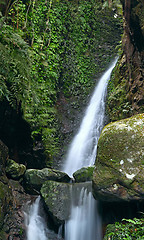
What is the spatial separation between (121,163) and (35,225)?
8.96 ft

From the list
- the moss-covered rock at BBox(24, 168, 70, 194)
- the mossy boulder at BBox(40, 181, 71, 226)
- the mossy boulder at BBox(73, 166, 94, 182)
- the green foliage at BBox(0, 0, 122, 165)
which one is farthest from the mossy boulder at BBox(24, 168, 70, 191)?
the green foliage at BBox(0, 0, 122, 165)

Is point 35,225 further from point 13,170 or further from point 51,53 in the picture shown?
point 51,53

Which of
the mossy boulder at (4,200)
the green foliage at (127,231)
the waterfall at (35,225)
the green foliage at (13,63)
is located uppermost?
the green foliage at (13,63)

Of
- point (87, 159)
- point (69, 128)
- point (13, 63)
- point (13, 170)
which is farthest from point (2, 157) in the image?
point (69, 128)

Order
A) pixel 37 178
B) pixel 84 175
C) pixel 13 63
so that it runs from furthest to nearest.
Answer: pixel 84 175 < pixel 37 178 < pixel 13 63

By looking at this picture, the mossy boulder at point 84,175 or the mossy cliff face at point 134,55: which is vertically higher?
the mossy cliff face at point 134,55

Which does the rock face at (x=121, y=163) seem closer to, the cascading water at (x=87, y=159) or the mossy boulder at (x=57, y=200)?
the cascading water at (x=87, y=159)

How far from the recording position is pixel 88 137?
30.4 ft

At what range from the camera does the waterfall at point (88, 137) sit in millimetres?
8461

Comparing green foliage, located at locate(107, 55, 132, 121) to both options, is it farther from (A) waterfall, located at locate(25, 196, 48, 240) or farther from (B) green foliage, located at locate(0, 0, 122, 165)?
(A) waterfall, located at locate(25, 196, 48, 240)

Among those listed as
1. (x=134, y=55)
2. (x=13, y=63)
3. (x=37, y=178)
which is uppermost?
(x=134, y=55)

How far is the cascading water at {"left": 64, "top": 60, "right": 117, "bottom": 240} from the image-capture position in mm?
4672

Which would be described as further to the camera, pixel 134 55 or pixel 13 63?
pixel 134 55

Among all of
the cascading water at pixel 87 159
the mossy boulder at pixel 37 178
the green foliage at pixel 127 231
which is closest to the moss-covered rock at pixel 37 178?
the mossy boulder at pixel 37 178
